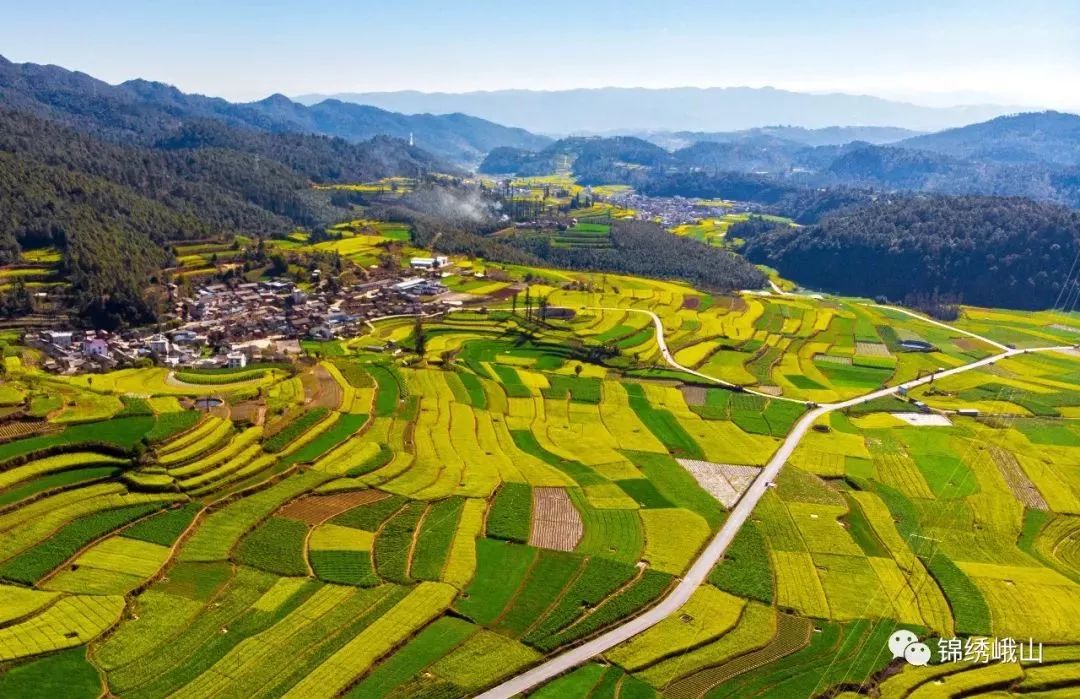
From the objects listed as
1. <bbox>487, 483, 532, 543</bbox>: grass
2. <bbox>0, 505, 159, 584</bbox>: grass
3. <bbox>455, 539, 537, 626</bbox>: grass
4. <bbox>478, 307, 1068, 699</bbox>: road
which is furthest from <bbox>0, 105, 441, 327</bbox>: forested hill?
<bbox>478, 307, 1068, 699</bbox>: road

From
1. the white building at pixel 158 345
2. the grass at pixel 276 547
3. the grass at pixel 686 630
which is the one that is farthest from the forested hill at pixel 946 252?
the grass at pixel 276 547

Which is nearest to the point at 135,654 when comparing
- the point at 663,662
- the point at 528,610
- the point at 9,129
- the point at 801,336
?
the point at 528,610

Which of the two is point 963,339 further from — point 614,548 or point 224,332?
point 224,332

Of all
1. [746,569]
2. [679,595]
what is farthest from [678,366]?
[679,595]

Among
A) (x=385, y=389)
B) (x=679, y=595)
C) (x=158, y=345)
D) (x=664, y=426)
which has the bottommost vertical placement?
(x=679, y=595)

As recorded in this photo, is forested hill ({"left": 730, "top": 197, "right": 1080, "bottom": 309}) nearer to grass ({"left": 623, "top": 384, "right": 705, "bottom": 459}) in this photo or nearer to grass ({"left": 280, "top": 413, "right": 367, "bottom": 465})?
grass ({"left": 623, "top": 384, "right": 705, "bottom": 459})

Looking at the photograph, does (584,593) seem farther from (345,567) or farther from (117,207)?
(117,207)
